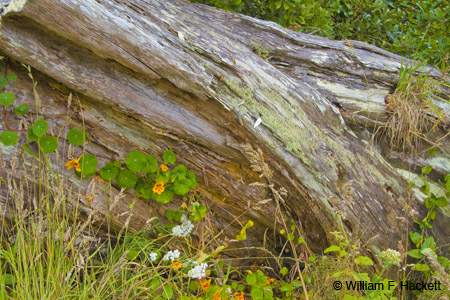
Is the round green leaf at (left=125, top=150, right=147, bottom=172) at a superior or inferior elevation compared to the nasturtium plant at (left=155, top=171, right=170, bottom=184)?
superior

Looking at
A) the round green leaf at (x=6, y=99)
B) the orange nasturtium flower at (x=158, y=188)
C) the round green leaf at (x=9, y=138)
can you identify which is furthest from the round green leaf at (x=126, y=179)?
the round green leaf at (x=6, y=99)

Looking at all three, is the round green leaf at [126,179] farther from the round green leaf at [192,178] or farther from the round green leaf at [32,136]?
the round green leaf at [32,136]

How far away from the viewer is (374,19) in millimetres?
5691

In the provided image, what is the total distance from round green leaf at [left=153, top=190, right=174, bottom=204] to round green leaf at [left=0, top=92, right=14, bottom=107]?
1182 mm

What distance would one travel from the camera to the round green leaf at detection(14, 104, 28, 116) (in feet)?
9.04

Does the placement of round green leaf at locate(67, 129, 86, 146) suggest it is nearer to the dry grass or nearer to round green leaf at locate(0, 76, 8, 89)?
round green leaf at locate(0, 76, 8, 89)

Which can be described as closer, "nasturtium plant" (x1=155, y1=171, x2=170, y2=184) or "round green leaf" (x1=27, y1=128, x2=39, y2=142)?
"round green leaf" (x1=27, y1=128, x2=39, y2=142)

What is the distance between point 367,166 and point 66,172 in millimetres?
2555

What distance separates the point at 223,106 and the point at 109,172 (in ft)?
3.26

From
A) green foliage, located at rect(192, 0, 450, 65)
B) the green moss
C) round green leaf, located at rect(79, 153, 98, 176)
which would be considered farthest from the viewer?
green foliage, located at rect(192, 0, 450, 65)

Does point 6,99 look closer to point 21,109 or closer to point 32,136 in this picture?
point 21,109

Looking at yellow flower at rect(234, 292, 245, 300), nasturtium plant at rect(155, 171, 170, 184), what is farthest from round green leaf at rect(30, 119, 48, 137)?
yellow flower at rect(234, 292, 245, 300)

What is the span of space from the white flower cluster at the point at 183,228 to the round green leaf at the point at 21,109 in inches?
53.9

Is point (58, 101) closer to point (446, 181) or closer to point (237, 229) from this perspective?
point (237, 229)
